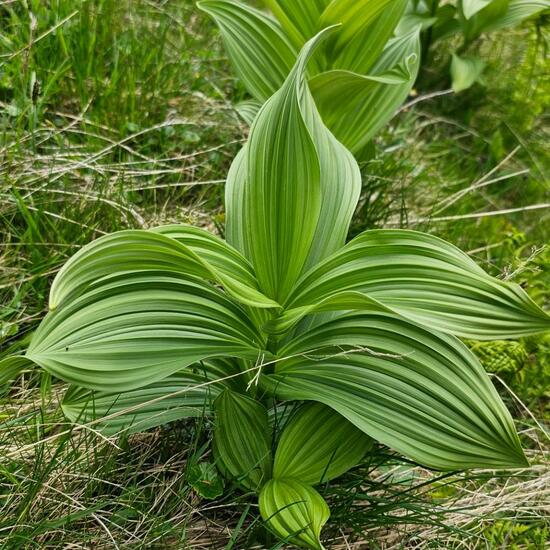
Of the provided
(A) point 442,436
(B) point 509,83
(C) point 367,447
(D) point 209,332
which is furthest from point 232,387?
(B) point 509,83

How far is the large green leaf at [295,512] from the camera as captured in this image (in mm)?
1489

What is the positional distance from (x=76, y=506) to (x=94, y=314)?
1.47ft

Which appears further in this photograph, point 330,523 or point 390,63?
point 390,63

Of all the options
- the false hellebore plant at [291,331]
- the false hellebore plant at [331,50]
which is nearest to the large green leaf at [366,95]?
the false hellebore plant at [331,50]

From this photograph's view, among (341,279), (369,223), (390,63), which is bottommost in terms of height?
(369,223)

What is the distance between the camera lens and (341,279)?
5.38 feet

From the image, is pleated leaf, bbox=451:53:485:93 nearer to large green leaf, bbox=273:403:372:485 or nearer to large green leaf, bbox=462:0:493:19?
large green leaf, bbox=462:0:493:19

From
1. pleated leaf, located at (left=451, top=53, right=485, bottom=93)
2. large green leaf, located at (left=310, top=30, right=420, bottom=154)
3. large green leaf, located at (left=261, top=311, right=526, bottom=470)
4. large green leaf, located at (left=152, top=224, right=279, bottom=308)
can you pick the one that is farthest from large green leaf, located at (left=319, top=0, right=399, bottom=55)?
large green leaf, located at (left=261, top=311, right=526, bottom=470)

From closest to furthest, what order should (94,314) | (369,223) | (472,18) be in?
(94,314), (369,223), (472,18)

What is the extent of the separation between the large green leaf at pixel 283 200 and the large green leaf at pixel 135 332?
16cm

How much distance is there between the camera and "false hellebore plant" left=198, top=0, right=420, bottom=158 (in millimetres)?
2391

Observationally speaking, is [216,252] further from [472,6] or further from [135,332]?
[472,6]

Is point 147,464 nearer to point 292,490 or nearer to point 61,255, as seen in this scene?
point 292,490

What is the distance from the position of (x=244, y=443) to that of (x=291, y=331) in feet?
0.95
